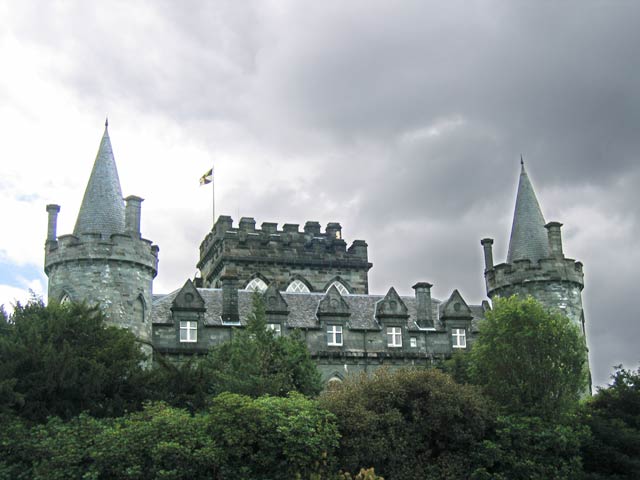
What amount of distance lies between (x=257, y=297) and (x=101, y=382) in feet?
25.4

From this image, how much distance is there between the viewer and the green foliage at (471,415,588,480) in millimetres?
32906

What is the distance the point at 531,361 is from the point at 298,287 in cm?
2155

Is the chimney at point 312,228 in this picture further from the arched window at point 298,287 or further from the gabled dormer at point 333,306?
the gabled dormer at point 333,306

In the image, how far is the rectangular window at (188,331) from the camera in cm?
4512

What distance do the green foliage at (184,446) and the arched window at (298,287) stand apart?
76.6ft

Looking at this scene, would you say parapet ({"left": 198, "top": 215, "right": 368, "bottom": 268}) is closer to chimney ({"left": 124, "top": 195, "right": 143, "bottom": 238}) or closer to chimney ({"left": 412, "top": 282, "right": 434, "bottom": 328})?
chimney ({"left": 412, "top": 282, "right": 434, "bottom": 328})

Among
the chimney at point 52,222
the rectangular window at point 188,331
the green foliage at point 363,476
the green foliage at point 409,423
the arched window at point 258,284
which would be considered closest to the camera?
the green foliage at point 363,476

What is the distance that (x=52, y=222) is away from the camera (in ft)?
147

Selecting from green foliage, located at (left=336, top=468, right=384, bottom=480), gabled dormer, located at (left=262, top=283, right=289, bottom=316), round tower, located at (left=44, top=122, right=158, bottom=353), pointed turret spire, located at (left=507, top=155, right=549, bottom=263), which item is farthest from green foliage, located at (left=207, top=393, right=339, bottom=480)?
pointed turret spire, located at (left=507, top=155, right=549, bottom=263)

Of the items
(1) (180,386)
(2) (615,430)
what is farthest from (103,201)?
(2) (615,430)

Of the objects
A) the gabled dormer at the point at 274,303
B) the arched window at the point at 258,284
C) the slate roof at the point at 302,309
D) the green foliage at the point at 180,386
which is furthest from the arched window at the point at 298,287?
the green foliage at the point at 180,386

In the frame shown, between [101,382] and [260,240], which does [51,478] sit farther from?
[260,240]

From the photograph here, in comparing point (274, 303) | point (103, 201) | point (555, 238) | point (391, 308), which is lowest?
point (391, 308)

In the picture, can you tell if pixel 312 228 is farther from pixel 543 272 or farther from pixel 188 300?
pixel 543 272
